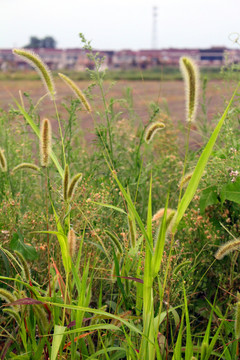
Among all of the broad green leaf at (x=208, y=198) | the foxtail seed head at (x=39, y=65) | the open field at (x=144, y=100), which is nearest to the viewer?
the foxtail seed head at (x=39, y=65)

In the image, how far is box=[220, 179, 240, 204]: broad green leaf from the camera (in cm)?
219

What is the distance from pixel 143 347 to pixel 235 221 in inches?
48.3

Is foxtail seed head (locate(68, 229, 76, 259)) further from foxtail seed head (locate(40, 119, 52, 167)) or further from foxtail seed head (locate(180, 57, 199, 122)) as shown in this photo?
foxtail seed head (locate(180, 57, 199, 122))

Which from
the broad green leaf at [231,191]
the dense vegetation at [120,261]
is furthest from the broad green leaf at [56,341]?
the broad green leaf at [231,191]

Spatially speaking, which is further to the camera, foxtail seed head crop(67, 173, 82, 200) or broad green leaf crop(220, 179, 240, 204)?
broad green leaf crop(220, 179, 240, 204)

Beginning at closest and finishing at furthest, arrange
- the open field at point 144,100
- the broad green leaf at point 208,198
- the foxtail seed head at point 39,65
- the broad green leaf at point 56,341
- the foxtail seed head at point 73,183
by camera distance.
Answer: the broad green leaf at point 56,341
the foxtail seed head at point 73,183
the foxtail seed head at point 39,65
the broad green leaf at point 208,198
the open field at point 144,100

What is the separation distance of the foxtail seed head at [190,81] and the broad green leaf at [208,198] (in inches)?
31.6

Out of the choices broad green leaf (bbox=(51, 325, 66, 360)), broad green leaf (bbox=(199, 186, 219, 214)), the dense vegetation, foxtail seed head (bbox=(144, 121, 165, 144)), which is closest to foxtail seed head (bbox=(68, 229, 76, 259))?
the dense vegetation

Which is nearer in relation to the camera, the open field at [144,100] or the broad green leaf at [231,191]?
the broad green leaf at [231,191]

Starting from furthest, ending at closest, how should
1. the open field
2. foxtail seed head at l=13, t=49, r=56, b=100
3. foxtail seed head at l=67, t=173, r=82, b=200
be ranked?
the open field → foxtail seed head at l=13, t=49, r=56, b=100 → foxtail seed head at l=67, t=173, r=82, b=200

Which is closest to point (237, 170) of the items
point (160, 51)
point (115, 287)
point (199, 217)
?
point (199, 217)

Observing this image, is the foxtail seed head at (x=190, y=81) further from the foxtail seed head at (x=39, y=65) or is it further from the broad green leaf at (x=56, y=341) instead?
the broad green leaf at (x=56, y=341)

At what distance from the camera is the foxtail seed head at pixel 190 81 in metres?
1.54

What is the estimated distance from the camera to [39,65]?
5.92 ft
